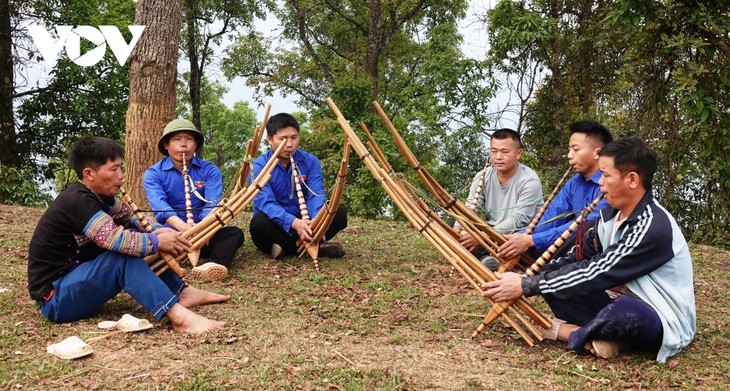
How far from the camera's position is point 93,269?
11.3ft

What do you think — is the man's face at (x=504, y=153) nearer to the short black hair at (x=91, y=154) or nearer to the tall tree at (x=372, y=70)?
the short black hair at (x=91, y=154)

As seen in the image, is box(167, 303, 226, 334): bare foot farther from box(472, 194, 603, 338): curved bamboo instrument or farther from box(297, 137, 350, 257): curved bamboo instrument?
box(297, 137, 350, 257): curved bamboo instrument

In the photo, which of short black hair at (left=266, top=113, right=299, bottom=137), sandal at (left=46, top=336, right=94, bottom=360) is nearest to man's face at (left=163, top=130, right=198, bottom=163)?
short black hair at (left=266, top=113, right=299, bottom=137)

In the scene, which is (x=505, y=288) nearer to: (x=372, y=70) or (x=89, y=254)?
(x=89, y=254)

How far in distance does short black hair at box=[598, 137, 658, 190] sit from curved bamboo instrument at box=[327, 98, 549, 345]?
0.85 metres

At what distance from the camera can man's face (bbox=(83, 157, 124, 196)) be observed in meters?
3.50

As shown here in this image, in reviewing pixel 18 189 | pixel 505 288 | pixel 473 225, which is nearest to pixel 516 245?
pixel 473 225

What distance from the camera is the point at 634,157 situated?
302cm

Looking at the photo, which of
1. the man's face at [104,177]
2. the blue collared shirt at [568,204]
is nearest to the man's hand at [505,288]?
the blue collared shirt at [568,204]

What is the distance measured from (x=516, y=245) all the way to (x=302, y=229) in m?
1.64

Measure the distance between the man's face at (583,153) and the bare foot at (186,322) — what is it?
2.49 metres

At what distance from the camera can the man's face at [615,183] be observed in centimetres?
307

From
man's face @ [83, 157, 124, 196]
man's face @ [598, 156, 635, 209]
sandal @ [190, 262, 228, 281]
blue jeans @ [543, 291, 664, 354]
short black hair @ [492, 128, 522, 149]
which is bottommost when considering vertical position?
sandal @ [190, 262, 228, 281]

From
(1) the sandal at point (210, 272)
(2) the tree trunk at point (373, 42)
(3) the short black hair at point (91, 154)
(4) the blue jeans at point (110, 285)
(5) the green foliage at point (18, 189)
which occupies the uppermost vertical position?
(2) the tree trunk at point (373, 42)
